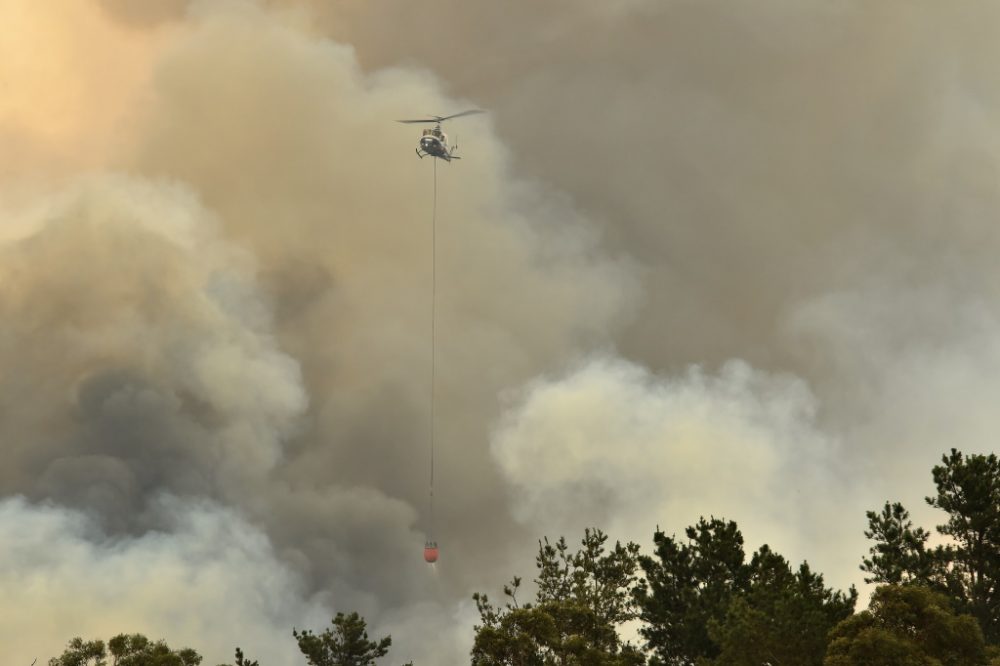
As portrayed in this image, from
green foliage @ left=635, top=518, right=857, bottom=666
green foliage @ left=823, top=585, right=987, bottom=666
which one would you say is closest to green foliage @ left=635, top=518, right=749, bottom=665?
green foliage @ left=635, top=518, right=857, bottom=666

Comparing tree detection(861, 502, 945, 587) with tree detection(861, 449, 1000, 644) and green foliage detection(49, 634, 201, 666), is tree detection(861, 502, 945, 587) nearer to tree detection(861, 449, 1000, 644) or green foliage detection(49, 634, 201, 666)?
tree detection(861, 449, 1000, 644)

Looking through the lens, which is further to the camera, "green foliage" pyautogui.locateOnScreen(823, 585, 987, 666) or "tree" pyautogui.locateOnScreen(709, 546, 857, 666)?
"tree" pyautogui.locateOnScreen(709, 546, 857, 666)

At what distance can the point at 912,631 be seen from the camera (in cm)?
5903

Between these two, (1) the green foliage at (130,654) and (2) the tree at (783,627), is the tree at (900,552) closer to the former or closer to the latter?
(2) the tree at (783,627)

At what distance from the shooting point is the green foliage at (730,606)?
216 ft

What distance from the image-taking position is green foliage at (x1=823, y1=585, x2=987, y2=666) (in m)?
57.4

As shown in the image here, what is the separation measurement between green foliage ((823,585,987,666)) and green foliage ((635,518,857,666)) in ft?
21.1

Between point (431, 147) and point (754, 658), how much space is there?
122253mm

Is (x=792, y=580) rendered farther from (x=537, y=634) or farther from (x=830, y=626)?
(x=537, y=634)

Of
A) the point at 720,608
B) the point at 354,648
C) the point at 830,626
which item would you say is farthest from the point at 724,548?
the point at 354,648

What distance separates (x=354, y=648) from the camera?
393 ft

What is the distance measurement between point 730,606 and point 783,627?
4637 millimetres

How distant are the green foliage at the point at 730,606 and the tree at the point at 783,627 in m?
0.06

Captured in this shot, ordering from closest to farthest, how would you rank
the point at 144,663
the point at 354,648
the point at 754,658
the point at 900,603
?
the point at 900,603, the point at 754,658, the point at 144,663, the point at 354,648
